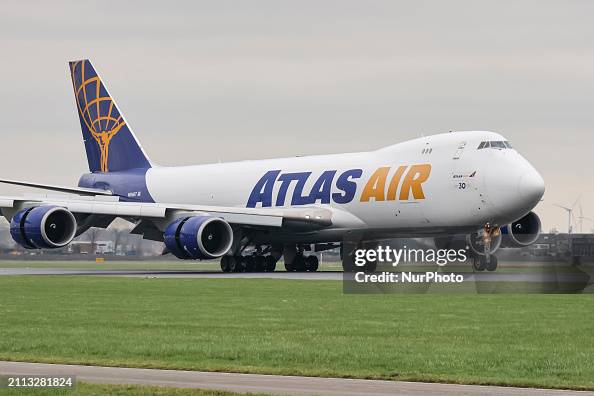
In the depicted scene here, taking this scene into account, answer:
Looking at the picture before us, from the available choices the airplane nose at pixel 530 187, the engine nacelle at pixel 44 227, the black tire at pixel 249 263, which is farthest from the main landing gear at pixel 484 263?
the engine nacelle at pixel 44 227

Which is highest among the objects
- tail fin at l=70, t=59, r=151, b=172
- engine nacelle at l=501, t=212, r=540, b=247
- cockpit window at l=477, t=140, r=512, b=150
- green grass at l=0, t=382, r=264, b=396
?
tail fin at l=70, t=59, r=151, b=172

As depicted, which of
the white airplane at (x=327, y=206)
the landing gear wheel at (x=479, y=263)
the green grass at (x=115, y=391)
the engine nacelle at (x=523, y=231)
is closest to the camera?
the green grass at (x=115, y=391)

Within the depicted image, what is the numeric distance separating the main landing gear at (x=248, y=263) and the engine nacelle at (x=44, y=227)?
24.0 ft

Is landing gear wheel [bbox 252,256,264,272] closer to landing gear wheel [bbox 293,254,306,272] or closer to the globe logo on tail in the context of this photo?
landing gear wheel [bbox 293,254,306,272]

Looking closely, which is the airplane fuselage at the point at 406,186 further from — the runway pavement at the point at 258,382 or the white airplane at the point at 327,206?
the runway pavement at the point at 258,382

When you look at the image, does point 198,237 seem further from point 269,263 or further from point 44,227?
point 269,263

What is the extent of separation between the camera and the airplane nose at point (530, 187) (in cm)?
4684

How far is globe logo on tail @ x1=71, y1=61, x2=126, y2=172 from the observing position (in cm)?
6794

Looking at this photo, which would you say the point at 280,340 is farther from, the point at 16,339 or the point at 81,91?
the point at 81,91

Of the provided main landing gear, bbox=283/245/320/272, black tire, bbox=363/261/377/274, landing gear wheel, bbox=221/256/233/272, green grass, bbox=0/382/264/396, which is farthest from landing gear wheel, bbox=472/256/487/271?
green grass, bbox=0/382/264/396

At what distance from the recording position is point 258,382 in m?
16.2

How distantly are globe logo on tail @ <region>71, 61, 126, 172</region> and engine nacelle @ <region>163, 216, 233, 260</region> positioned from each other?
17661mm

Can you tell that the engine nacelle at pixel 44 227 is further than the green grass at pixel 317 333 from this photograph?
Yes

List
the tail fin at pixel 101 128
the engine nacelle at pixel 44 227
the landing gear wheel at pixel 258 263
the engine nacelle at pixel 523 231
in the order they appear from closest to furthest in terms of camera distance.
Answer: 1. the engine nacelle at pixel 44 227
2. the engine nacelle at pixel 523 231
3. the landing gear wheel at pixel 258 263
4. the tail fin at pixel 101 128
